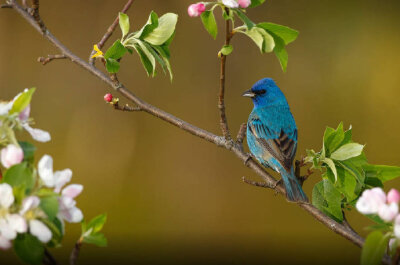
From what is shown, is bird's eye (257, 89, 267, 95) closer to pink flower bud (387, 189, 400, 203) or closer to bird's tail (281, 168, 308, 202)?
bird's tail (281, 168, 308, 202)

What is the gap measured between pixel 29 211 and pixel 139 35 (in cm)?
83

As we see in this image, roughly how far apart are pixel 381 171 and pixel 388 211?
716 mm

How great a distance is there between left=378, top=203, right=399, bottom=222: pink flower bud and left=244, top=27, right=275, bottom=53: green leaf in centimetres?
53

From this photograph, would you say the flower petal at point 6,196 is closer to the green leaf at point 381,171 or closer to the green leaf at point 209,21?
the green leaf at point 209,21

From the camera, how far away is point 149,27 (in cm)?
169

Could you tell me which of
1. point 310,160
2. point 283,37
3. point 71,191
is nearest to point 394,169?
point 310,160

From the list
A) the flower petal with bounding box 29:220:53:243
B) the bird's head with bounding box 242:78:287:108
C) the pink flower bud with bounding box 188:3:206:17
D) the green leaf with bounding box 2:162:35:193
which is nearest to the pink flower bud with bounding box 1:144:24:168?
the green leaf with bounding box 2:162:35:193

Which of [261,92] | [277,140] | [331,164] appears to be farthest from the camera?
[261,92]

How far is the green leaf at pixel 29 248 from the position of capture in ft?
3.53

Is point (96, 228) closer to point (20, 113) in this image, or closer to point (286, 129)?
point (20, 113)

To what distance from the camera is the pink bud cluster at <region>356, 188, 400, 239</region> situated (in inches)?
42.2

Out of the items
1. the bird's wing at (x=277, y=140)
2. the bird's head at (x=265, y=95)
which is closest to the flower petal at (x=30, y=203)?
the bird's wing at (x=277, y=140)

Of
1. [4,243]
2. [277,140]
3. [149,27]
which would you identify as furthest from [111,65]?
[277,140]

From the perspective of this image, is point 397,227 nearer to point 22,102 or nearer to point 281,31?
point 281,31
